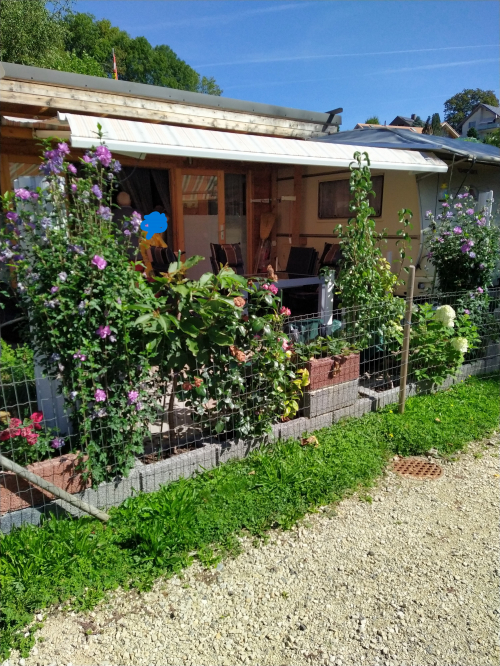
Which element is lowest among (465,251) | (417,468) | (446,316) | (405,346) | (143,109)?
(417,468)

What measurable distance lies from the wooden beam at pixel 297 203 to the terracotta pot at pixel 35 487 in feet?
22.6

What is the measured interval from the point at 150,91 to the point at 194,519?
5.62m

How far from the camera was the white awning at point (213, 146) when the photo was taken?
163 inches

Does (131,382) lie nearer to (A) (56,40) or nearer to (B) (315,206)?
(B) (315,206)

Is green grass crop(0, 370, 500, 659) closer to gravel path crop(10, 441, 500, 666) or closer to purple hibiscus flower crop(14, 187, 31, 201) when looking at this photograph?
gravel path crop(10, 441, 500, 666)

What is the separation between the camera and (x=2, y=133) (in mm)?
6188

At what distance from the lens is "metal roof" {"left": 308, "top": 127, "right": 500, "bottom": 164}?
6.57m

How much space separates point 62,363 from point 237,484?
1317 mm

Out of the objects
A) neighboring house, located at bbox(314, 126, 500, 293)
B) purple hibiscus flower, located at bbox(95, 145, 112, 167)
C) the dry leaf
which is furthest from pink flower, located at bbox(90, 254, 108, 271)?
Answer: neighboring house, located at bbox(314, 126, 500, 293)

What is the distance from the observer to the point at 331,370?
408cm

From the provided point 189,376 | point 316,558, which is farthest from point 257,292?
point 316,558

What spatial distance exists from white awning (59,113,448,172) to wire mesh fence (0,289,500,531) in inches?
71.3

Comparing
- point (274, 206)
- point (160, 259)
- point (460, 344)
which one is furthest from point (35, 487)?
point (274, 206)

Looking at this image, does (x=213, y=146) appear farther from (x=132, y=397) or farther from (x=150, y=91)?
(x=132, y=397)
